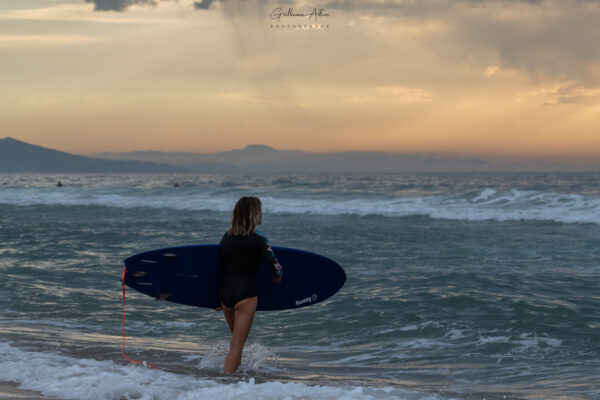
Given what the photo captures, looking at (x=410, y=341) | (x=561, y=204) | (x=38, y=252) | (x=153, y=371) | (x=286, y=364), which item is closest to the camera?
(x=153, y=371)

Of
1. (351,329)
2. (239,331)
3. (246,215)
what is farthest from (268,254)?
(351,329)

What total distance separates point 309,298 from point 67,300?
13.1 feet

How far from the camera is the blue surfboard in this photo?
5.30m

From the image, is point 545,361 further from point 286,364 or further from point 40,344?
point 40,344

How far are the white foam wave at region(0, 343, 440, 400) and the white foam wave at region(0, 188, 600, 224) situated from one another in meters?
18.8

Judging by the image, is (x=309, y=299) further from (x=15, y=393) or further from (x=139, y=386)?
(x=15, y=393)

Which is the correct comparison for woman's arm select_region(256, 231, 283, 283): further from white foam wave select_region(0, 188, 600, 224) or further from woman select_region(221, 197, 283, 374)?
white foam wave select_region(0, 188, 600, 224)

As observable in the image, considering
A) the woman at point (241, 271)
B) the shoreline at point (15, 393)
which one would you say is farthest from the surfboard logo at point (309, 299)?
the shoreline at point (15, 393)

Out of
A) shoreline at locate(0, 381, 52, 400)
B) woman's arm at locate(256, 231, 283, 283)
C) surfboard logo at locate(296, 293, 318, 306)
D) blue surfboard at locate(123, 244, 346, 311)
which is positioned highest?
woman's arm at locate(256, 231, 283, 283)

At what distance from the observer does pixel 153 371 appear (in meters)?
4.57

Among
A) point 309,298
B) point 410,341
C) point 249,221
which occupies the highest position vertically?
point 249,221

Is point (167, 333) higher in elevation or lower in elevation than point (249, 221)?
lower

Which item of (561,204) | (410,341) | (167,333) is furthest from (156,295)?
(561,204)

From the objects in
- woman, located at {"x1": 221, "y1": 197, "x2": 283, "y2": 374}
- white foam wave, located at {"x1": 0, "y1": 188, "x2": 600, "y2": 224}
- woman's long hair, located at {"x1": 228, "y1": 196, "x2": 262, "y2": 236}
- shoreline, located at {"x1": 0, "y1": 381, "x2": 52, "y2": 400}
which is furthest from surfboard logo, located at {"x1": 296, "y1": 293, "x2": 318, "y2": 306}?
white foam wave, located at {"x1": 0, "y1": 188, "x2": 600, "y2": 224}
